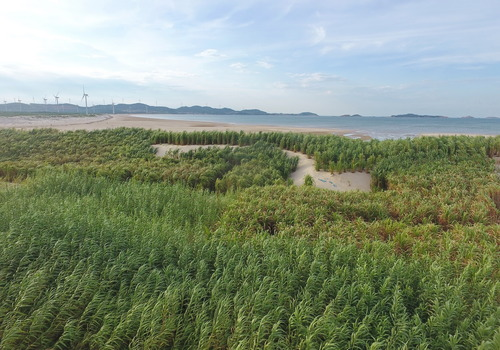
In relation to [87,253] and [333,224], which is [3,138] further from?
[333,224]

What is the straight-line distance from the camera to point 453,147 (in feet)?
44.1

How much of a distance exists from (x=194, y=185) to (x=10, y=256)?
7.61 metres

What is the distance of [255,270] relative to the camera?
475cm

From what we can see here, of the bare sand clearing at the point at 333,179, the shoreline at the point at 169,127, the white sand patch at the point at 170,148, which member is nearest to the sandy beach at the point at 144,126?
the shoreline at the point at 169,127

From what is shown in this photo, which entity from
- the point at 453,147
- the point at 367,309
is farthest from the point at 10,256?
the point at 453,147

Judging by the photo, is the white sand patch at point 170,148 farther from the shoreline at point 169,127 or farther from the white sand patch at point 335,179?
the shoreline at point 169,127

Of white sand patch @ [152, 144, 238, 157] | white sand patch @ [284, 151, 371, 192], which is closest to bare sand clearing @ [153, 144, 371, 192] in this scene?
white sand patch @ [284, 151, 371, 192]

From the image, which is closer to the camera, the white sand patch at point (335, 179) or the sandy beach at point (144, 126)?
the white sand patch at point (335, 179)

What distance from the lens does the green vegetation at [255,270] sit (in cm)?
376

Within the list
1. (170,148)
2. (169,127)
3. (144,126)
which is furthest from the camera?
(144,126)

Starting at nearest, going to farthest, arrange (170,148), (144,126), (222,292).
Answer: (222,292)
(170,148)
(144,126)

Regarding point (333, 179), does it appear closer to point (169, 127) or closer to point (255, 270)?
point (255, 270)

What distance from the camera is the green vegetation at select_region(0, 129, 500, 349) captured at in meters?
3.76

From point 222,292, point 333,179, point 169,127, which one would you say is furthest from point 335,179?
point 169,127
